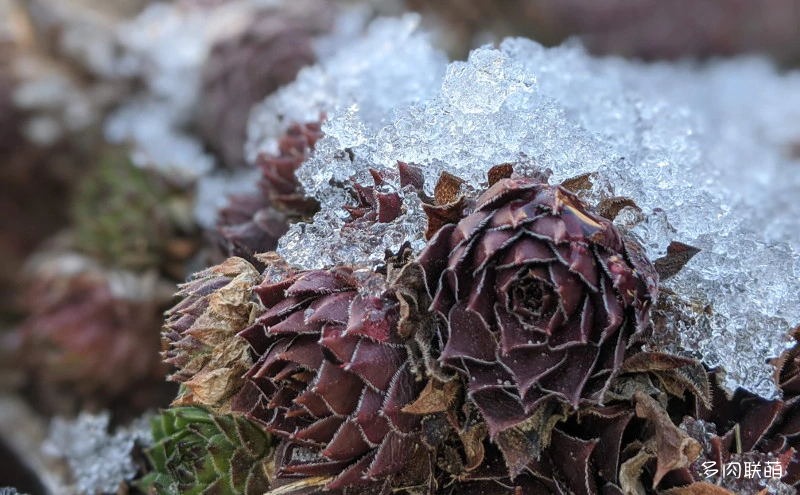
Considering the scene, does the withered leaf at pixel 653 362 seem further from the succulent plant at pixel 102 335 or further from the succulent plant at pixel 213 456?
the succulent plant at pixel 102 335

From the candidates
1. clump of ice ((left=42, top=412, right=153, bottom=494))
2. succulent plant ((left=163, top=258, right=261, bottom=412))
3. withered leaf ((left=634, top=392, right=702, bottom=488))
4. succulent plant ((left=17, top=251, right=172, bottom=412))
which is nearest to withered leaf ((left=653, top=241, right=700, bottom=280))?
withered leaf ((left=634, top=392, right=702, bottom=488))

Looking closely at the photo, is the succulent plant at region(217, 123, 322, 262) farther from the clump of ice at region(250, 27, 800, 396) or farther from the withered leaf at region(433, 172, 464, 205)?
the withered leaf at region(433, 172, 464, 205)

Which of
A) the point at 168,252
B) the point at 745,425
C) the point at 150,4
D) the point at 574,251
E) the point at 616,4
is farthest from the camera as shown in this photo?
the point at 616,4

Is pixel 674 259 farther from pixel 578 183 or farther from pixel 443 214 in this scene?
pixel 443 214

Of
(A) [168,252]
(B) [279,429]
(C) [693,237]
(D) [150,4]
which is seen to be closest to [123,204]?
(A) [168,252]

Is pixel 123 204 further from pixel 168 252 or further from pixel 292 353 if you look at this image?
pixel 292 353

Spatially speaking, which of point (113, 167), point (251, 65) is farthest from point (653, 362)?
point (113, 167)
